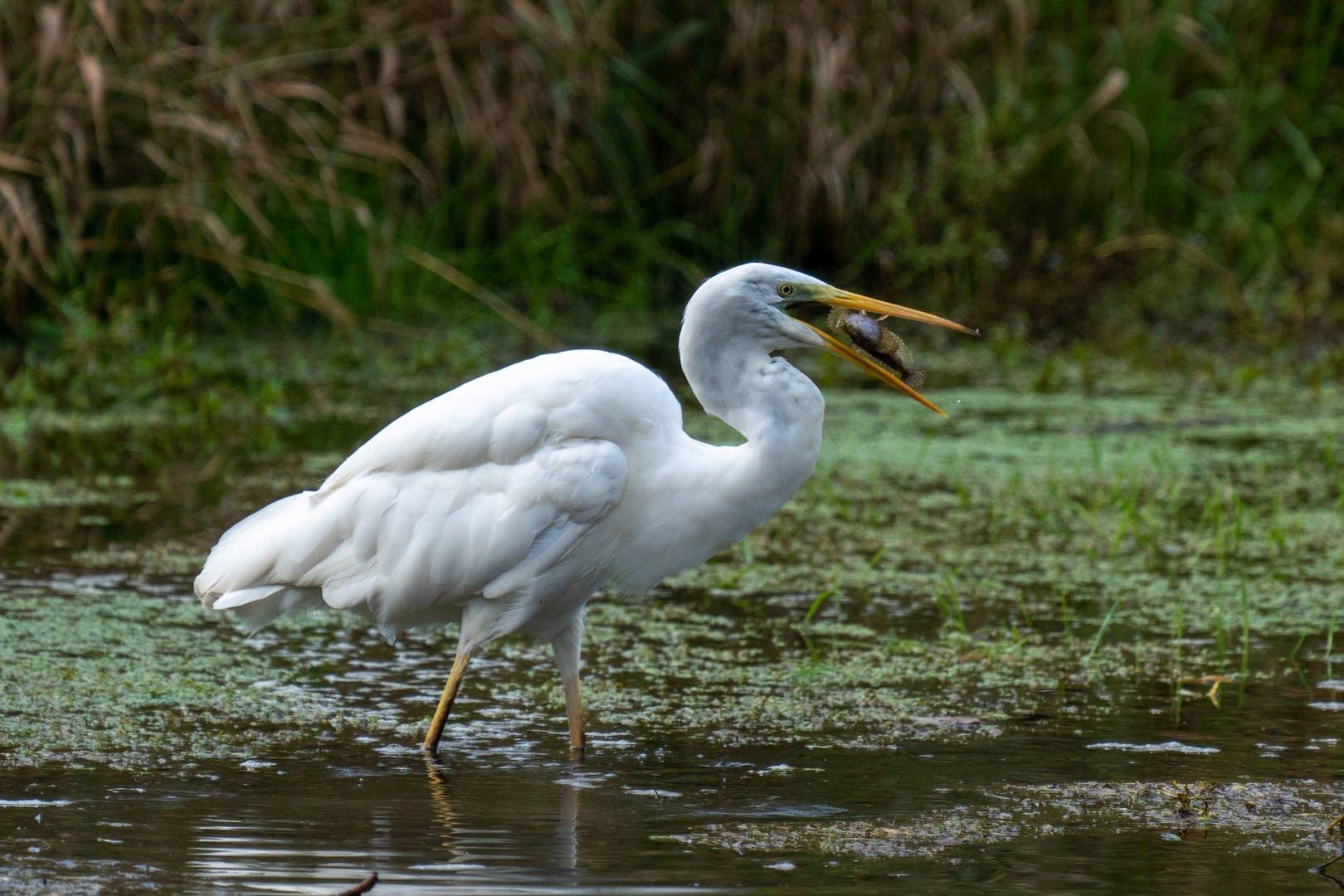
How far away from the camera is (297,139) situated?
7836 mm

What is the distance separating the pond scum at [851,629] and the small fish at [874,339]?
0.67 m

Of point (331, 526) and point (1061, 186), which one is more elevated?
point (1061, 186)

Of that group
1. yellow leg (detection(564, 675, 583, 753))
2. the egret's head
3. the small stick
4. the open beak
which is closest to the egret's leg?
yellow leg (detection(564, 675, 583, 753))

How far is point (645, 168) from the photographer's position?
334 inches

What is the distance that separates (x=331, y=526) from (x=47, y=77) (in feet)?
14.1

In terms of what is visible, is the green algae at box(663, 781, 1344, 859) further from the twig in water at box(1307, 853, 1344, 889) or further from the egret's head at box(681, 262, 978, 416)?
the egret's head at box(681, 262, 978, 416)

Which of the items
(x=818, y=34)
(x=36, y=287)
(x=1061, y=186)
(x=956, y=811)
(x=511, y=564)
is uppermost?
(x=818, y=34)

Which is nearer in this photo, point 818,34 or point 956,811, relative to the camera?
point 956,811

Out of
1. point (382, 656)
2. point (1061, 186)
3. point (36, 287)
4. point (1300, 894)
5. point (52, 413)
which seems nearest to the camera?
point (1300, 894)

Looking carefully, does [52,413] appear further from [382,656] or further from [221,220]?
[382,656]

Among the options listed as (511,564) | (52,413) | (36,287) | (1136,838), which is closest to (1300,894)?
(1136,838)

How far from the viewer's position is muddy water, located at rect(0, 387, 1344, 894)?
252 cm

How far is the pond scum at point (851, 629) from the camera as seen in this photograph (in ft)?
10.5

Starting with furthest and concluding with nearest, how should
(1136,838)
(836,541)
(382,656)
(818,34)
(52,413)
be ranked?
(818,34), (52,413), (836,541), (382,656), (1136,838)
